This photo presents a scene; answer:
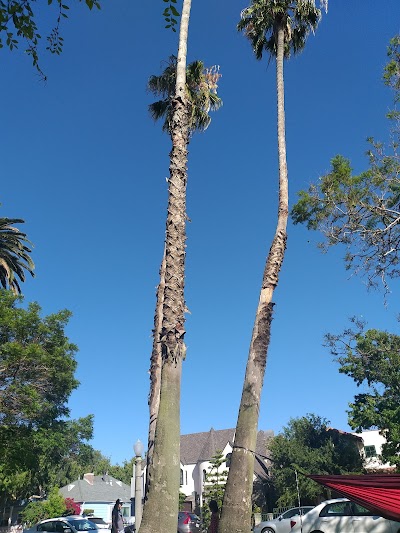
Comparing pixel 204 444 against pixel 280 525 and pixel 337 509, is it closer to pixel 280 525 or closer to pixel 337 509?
pixel 280 525

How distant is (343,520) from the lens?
11.5 meters

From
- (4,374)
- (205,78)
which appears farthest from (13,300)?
(205,78)

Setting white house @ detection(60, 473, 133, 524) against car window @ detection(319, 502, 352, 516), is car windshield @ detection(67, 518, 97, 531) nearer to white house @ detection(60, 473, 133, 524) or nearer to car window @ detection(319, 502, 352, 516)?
car window @ detection(319, 502, 352, 516)

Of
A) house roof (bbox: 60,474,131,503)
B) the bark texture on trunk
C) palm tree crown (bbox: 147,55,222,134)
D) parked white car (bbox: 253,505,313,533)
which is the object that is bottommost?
parked white car (bbox: 253,505,313,533)

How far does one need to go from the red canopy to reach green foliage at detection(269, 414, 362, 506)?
98.2 feet

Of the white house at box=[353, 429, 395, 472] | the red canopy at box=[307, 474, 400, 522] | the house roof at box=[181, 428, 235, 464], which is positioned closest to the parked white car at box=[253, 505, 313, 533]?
the red canopy at box=[307, 474, 400, 522]

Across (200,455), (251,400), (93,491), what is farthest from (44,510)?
(251,400)

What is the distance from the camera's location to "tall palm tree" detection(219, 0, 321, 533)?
7910mm

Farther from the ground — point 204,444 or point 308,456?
point 204,444

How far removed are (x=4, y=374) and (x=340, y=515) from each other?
55.4ft

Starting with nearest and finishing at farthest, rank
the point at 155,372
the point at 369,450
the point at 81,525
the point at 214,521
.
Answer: the point at 214,521, the point at 155,372, the point at 81,525, the point at 369,450

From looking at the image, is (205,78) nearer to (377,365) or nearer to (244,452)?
(244,452)

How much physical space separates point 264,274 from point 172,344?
12.5 feet

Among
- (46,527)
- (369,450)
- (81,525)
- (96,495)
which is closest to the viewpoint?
(46,527)
